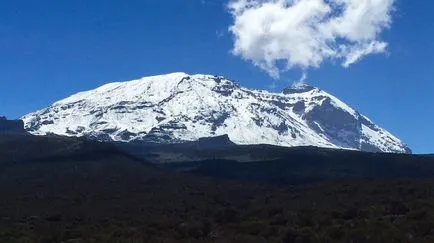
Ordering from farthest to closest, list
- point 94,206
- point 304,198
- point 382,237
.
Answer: point 94,206 < point 304,198 < point 382,237

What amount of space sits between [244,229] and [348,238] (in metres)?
12.9

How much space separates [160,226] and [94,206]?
89.6 metres

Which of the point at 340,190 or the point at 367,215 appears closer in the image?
the point at 367,215

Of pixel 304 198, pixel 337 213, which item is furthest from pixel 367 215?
pixel 304 198

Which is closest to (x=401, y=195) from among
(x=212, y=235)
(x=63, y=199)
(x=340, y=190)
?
(x=340, y=190)

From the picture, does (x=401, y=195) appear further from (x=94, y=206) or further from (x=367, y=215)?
(x=94, y=206)

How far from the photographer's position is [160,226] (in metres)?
77.1

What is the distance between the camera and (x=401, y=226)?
62188mm

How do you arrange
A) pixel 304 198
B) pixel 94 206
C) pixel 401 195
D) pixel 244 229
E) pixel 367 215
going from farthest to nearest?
pixel 94 206 < pixel 304 198 < pixel 401 195 < pixel 367 215 < pixel 244 229

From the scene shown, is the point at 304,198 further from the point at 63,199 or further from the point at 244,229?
the point at 63,199

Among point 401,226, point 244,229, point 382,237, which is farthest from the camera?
point 244,229

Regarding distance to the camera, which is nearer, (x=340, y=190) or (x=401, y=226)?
(x=401, y=226)

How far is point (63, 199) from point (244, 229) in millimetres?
126234

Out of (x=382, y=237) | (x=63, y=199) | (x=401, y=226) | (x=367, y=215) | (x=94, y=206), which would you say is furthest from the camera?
(x=63, y=199)
